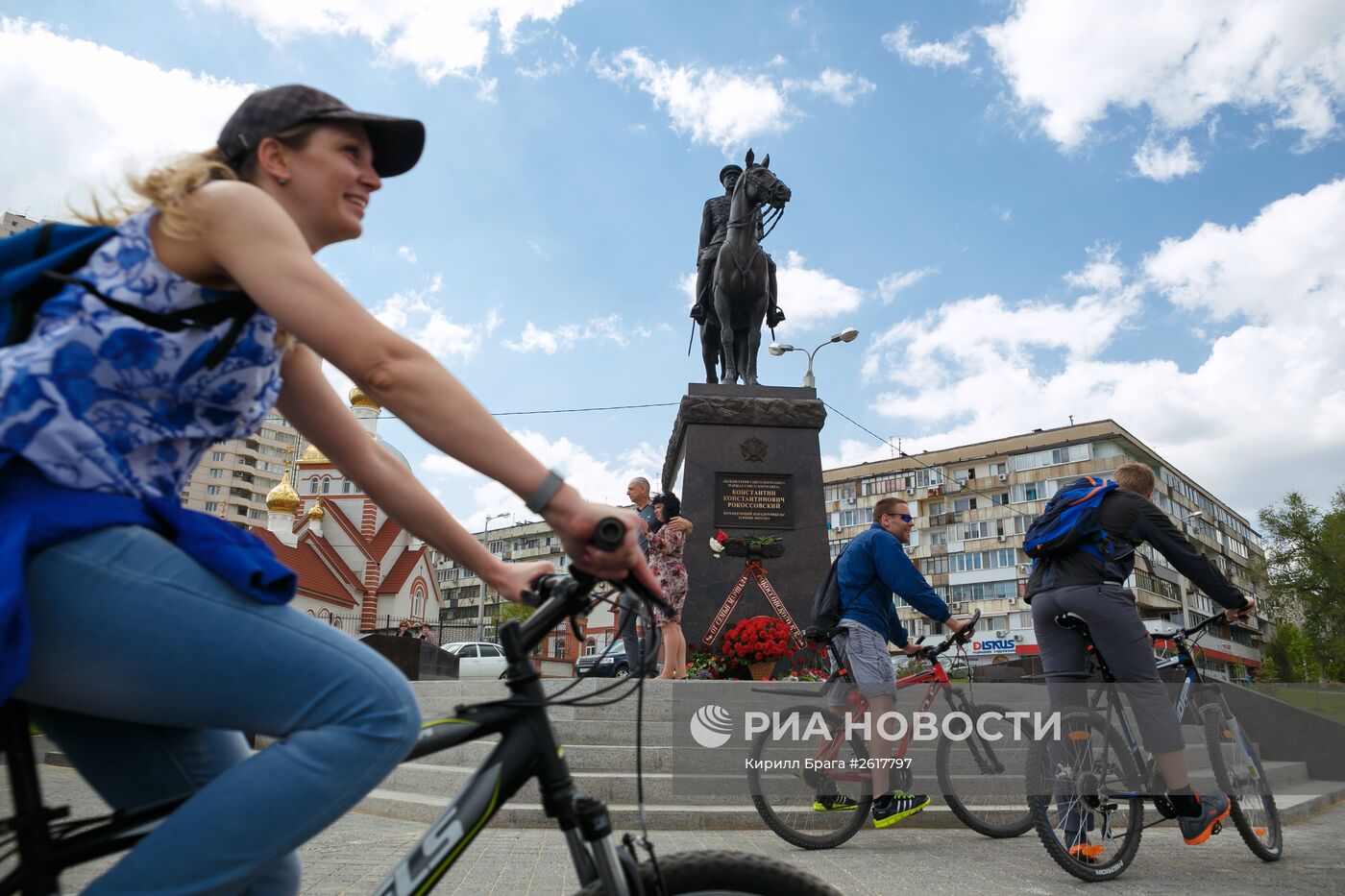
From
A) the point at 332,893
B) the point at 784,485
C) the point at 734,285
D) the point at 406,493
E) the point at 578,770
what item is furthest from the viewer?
the point at 734,285

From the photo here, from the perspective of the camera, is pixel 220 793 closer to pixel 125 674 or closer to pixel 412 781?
pixel 125 674

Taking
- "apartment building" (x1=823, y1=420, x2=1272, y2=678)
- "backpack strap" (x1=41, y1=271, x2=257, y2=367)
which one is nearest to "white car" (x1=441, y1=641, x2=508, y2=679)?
"backpack strap" (x1=41, y1=271, x2=257, y2=367)

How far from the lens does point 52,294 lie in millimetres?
1403

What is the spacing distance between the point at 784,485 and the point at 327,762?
11.0 m

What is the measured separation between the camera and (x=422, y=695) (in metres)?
10.7

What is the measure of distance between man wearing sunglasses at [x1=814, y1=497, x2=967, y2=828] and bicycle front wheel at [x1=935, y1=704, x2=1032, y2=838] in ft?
0.96

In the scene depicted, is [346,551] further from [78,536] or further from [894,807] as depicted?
[78,536]

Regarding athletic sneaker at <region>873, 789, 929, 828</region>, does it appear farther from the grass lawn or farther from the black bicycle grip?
the grass lawn

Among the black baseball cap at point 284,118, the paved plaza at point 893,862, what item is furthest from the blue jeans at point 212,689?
the paved plaza at point 893,862

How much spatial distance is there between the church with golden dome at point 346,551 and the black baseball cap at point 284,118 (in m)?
44.9

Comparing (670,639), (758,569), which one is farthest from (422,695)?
(758,569)

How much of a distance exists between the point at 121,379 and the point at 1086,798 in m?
4.70

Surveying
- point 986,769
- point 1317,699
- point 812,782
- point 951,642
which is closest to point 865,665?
point 951,642

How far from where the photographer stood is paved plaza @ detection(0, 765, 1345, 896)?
4.54 m
